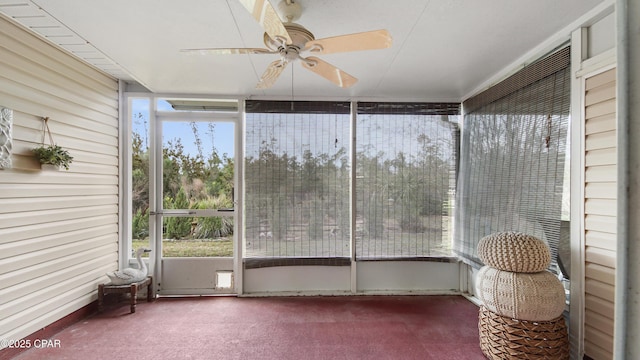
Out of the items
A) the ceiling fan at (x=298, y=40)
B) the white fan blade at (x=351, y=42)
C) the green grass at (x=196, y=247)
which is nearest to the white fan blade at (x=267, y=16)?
the ceiling fan at (x=298, y=40)

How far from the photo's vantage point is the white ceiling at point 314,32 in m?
1.64

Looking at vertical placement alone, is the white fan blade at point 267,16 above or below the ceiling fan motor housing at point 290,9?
below

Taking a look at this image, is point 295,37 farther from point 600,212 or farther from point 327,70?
point 600,212

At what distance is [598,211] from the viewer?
5.51 feet

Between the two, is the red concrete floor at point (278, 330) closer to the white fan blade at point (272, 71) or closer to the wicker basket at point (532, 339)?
the wicker basket at point (532, 339)

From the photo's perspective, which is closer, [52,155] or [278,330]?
[52,155]

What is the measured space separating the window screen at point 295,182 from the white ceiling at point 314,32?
0.44 m

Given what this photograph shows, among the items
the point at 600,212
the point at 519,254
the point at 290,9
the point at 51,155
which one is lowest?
the point at 519,254

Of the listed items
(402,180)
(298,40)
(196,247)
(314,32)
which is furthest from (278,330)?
(314,32)

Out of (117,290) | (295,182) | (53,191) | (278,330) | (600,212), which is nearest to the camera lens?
(600,212)

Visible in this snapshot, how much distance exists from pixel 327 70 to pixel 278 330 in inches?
84.5

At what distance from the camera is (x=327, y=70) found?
179 centimetres

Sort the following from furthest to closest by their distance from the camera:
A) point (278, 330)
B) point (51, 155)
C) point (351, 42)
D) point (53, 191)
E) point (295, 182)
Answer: point (295, 182) < point (278, 330) < point (53, 191) < point (51, 155) < point (351, 42)

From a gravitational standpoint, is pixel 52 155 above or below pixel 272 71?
below
